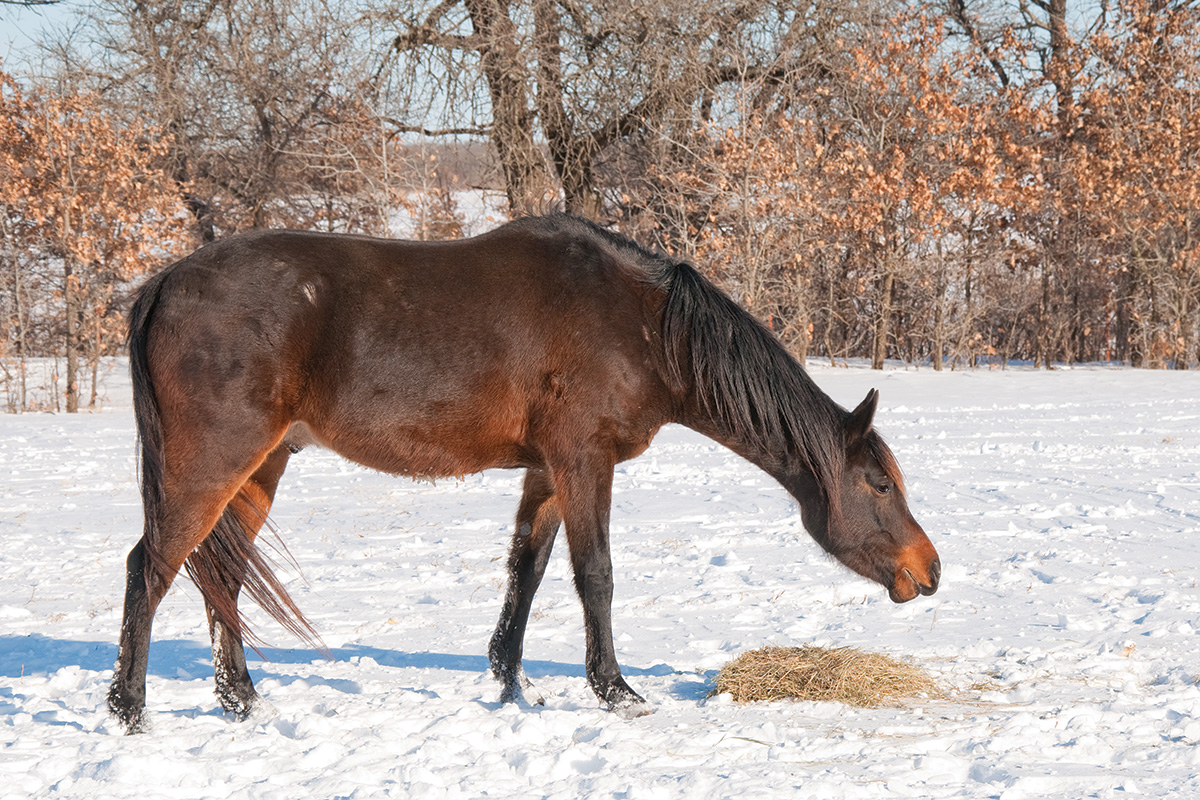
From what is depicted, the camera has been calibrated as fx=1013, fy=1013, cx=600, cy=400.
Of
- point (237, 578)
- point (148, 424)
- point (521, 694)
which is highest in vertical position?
point (148, 424)

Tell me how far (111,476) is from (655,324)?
7638mm

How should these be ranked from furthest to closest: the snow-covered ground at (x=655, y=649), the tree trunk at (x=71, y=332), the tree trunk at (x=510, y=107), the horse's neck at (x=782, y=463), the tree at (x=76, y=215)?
the tree trunk at (x=510, y=107)
the tree trunk at (x=71, y=332)
the tree at (x=76, y=215)
the horse's neck at (x=782, y=463)
the snow-covered ground at (x=655, y=649)

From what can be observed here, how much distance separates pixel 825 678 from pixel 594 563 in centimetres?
103

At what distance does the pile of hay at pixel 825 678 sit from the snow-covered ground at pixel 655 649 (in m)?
0.11

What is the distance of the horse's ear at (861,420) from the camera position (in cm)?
403

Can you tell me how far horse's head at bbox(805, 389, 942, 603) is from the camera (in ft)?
13.6

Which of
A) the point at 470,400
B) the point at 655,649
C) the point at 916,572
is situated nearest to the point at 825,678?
the point at 916,572

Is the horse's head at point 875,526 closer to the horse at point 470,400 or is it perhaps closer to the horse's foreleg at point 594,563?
the horse at point 470,400

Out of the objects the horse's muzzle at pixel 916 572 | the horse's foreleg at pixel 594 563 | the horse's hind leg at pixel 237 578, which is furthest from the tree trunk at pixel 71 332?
the horse's muzzle at pixel 916 572

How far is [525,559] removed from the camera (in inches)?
170

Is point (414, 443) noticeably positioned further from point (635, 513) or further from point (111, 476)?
point (111, 476)

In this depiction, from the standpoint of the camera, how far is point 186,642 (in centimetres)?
484

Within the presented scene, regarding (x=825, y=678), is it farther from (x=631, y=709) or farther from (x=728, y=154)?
(x=728, y=154)

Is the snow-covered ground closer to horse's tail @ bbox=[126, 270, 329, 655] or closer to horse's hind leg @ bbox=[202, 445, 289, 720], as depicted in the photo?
horse's hind leg @ bbox=[202, 445, 289, 720]
